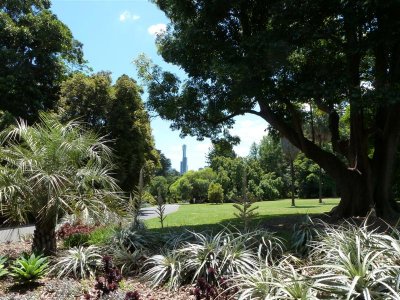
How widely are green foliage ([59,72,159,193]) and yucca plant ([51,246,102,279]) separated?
15731mm

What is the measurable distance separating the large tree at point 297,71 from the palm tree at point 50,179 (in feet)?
14.3

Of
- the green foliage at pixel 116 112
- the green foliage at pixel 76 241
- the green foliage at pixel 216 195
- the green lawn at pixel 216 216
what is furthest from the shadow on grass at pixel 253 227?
the green foliage at pixel 216 195

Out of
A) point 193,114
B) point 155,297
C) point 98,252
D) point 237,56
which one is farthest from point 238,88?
point 155,297

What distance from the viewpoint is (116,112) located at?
23625mm

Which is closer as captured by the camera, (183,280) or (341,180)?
(183,280)

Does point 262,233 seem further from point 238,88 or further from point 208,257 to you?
point 238,88

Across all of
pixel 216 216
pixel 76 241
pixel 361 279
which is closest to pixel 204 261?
pixel 361 279

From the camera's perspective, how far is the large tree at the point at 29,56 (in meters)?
19.9

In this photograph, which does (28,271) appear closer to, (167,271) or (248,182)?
(167,271)

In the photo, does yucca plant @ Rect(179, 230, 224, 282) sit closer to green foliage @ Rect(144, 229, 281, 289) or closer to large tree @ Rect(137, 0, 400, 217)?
green foliage @ Rect(144, 229, 281, 289)

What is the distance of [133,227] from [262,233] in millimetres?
2808

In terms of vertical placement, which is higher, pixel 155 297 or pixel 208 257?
pixel 208 257

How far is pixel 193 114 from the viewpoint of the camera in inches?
565

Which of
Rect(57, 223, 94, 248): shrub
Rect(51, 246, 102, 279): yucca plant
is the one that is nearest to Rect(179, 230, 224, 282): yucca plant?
Rect(51, 246, 102, 279): yucca plant
